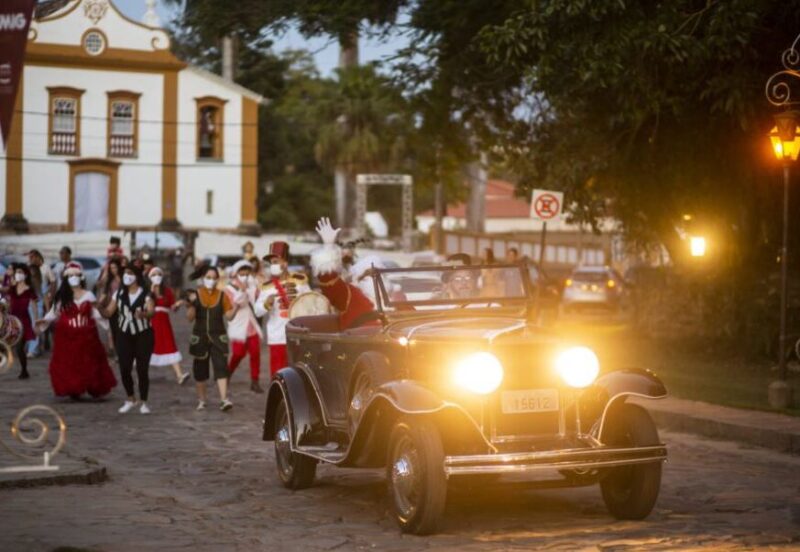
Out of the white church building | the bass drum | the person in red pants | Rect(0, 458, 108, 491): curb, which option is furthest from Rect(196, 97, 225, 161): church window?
Rect(0, 458, 108, 491): curb

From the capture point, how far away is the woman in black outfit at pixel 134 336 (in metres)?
17.0

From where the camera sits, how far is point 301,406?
11031 millimetres

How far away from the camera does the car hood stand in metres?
9.52

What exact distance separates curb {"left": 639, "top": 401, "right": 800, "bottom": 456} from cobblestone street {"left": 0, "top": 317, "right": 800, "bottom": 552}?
26 cm

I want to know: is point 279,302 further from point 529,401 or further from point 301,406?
point 529,401

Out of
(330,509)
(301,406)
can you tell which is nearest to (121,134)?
(301,406)

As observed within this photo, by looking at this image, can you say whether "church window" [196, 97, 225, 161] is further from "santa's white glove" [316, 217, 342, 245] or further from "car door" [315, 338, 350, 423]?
"car door" [315, 338, 350, 423]

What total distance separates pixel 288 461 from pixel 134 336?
6.18 meters

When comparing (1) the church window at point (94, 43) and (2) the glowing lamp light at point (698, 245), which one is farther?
(1) the church window at point (94, 43)

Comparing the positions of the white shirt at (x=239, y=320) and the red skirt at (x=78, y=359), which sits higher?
the white shirt at (x=239, y=320)

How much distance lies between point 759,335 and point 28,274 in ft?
38.5

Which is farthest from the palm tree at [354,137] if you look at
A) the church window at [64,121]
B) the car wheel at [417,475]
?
the car wheel at [417,475]

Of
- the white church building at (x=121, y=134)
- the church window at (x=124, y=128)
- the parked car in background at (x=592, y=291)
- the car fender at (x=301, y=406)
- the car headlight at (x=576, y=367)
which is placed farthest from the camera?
the church window at (x=124, y=128)

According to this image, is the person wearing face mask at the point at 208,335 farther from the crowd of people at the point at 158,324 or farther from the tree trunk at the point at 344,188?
the tree trunk at the point at 344,188
